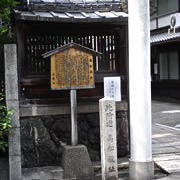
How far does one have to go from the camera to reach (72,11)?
7.84 metres

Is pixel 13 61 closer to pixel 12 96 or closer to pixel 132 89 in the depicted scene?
pixel 12 96

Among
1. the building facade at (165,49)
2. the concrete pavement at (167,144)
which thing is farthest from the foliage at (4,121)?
the building facade at (165,49)

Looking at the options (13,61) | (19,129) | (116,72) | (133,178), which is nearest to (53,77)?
(13,61)

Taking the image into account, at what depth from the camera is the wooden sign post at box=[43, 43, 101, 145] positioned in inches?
279

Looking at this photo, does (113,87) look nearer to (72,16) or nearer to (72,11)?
(72,16)

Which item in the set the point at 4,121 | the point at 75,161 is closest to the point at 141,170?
the point at 75,161

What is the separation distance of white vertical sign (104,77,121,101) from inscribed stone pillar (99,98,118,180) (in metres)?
1.05

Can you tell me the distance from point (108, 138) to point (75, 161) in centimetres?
93

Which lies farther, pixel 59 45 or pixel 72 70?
pixel 59 45

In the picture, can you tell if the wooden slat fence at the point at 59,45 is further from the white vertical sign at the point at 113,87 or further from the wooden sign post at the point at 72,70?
the wooden sign post at the point at 72,70

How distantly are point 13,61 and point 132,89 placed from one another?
2.54m

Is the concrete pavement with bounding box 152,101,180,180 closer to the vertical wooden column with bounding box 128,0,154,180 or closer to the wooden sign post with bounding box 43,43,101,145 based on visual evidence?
the vertical wooden column with bounding box 128,0,154,180

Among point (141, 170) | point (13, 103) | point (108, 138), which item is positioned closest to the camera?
point (108, 138)

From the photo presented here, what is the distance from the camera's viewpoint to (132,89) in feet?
22.7
